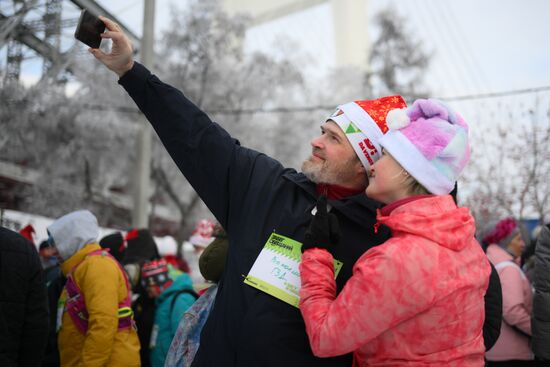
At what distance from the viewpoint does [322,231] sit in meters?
1.58

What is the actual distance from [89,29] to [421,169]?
1372 millimetres

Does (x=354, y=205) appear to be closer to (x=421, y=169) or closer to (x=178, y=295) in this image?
(x=421, y=169)

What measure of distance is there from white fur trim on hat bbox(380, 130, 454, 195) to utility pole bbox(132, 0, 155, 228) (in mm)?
9079

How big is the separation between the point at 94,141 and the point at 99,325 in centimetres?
1689

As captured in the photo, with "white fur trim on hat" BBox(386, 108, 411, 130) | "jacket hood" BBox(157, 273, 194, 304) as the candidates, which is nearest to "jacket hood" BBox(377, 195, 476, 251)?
"white fur trim on hat" BBox(386, 108, 411, 130)

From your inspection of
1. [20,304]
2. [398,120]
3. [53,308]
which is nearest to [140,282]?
[53,308]

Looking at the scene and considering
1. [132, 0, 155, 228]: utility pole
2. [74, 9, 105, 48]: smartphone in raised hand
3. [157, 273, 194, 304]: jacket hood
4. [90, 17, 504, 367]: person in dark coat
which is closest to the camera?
[90, 17, 504, 367]: person in dark coat

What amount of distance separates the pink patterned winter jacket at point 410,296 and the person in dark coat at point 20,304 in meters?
1.93

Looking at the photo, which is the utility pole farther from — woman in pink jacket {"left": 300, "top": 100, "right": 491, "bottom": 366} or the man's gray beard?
woman in pink jacket {"left": 300, "top": 100, "right": 491, "bottom": 366}

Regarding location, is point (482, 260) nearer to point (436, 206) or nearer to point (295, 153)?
point (436, 206)

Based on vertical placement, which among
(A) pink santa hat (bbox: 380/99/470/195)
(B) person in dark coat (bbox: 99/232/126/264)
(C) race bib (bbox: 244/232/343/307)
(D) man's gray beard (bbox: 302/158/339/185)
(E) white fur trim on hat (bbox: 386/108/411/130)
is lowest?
(B) person in dark coat (bbox: 99/232/126/264)

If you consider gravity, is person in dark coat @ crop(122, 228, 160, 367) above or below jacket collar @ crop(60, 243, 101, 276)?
below

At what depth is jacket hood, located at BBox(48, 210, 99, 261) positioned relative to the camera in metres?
3.38

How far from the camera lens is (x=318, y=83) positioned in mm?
27906
